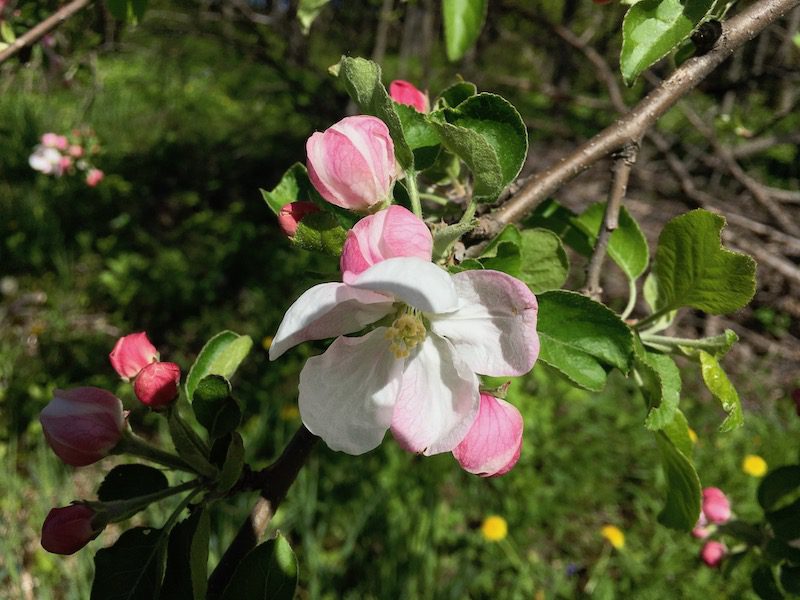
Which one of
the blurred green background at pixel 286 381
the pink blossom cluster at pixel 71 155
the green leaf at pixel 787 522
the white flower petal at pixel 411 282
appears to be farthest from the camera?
the pink blossom cluster at pixel 71 155

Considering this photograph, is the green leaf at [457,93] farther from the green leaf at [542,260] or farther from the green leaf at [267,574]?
the green leaf at [267,574]

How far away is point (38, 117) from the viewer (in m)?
4.15

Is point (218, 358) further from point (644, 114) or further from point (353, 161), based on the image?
point (644, 114)

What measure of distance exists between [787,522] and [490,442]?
56cm

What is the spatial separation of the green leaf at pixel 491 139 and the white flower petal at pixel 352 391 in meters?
0.16

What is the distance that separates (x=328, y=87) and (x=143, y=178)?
2098mm

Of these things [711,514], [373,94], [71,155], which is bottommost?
[71,155]

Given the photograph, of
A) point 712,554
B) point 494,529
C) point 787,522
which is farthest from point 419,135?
point 494,529

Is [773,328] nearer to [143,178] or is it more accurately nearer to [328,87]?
[328,87]

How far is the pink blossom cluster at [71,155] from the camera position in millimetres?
2439

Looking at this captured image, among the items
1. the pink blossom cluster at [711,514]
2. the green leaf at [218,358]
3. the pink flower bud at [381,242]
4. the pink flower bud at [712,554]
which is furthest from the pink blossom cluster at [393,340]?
the pink flower bud at [712,554]

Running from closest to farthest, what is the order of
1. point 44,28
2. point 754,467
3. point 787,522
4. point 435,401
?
point 435,401
point 787,522
point 44,28
point 754,467

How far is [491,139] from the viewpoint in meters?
0.56

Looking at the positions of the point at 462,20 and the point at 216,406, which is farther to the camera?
the point at 462,20
